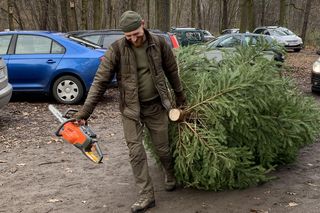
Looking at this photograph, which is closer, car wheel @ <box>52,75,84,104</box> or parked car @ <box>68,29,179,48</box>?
car wheel @ <box>52,75,84,104</box>

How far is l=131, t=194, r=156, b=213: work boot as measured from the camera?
4602 millimetres

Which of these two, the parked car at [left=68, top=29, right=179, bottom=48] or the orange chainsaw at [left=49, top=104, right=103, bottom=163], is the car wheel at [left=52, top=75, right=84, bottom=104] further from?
the orange chainsaw at [left=49, top=104, right=103, bottom=163]

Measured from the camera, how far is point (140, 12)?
43938 mm

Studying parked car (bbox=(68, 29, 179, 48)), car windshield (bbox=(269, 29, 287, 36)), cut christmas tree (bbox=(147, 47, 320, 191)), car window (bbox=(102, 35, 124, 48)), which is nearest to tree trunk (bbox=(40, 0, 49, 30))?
car windshield (bbox=(269, 29, 287, 36))

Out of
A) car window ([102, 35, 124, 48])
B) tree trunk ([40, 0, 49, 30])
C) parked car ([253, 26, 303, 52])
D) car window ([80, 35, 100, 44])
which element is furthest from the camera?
parked car ([253, 26, 303, 52])

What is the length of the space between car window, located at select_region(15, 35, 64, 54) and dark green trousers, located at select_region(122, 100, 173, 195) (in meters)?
6.10

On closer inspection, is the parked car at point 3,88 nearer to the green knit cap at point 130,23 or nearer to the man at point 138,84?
the man at point 138,84

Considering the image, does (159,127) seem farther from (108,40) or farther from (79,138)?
(108,40)

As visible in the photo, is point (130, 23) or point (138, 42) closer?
point (130, 23)

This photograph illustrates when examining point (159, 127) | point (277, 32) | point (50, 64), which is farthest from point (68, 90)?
point (277, 32)

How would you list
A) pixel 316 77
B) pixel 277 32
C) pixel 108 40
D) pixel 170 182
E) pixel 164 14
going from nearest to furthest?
pixel 170 182 < pixel 316 77 < pixel 108 40 < pixel 164 14 < pixel 277 32

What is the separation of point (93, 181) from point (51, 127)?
3027mm

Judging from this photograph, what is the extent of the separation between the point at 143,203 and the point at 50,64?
639 centimetres

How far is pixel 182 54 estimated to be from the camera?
5691 millimetres
